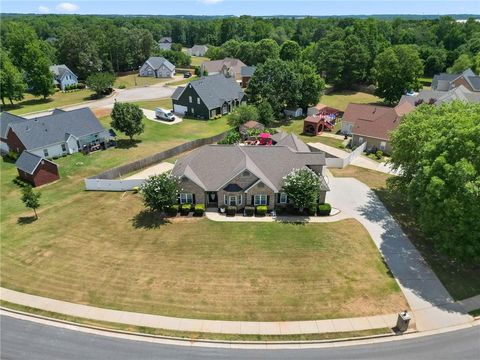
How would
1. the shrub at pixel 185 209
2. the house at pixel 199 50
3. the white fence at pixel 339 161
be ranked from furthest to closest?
→ the house at pixel 199 50 → the white fence at pixel 339 161 → the shrub at pixel 185 209

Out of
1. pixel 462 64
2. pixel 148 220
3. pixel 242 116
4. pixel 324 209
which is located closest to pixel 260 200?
pixel 324 209

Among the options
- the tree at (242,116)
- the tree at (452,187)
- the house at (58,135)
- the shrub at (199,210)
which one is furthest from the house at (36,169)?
the tree at (452,187)

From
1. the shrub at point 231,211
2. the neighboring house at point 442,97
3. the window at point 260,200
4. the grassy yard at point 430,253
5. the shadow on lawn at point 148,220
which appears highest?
the neighboring house at point 442,97

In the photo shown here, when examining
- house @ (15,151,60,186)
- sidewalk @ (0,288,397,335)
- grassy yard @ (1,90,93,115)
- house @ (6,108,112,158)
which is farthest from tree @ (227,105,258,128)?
grassy yard @ (1,90,93,115)

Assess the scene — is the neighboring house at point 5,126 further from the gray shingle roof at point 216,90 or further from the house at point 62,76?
the house at point 62,76

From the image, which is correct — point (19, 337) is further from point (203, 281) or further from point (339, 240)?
point (339, 240)

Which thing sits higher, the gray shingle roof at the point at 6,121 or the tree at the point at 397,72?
the tree at the point at 397,72

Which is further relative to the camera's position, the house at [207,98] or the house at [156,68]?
the house at [156,68]
